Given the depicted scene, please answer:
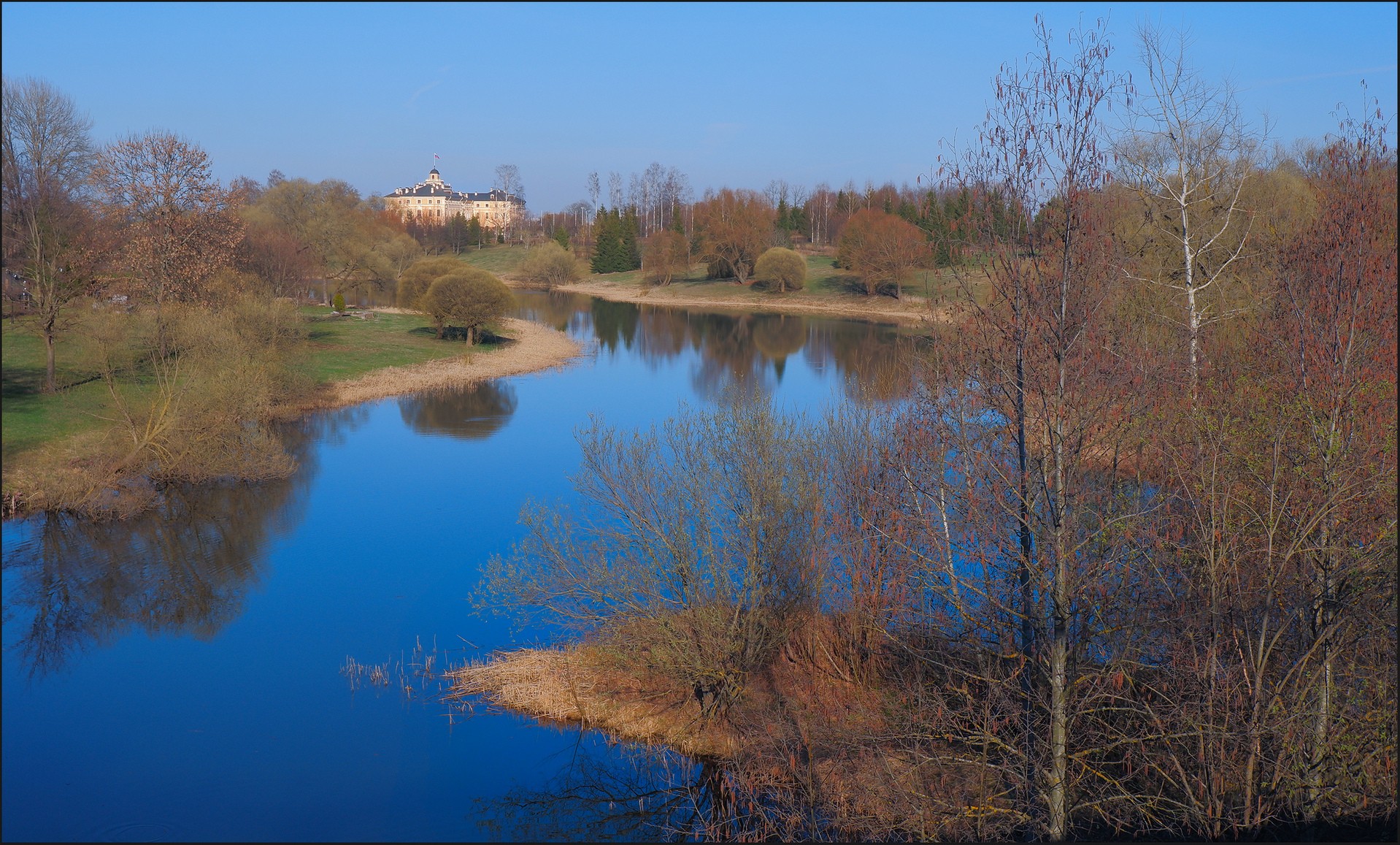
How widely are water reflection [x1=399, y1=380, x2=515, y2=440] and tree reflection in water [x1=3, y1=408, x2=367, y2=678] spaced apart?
6.08m

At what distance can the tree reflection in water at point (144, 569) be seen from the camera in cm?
1277

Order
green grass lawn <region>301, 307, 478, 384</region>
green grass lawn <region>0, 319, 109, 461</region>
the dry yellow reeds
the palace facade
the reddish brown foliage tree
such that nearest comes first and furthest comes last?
the dry yellow reeds, green grass lawn <region>0, 319, 109, 461</region>, green grass lawn <region>301, 307, 478, 384</region>, the reddish brown foliage tree, the palace facade

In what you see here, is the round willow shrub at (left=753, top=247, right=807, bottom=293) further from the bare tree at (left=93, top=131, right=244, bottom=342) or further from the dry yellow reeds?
the dry yellow reeds

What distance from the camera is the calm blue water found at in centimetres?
912

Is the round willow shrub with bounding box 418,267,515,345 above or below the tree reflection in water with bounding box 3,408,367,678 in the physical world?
above

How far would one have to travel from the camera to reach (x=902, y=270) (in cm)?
4903

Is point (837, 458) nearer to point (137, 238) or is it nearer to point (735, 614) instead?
point (735, 614)

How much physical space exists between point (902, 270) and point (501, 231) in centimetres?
6466

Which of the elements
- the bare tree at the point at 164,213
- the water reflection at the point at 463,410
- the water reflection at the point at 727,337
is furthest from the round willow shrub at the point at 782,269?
the bare tree at the point at 164,213

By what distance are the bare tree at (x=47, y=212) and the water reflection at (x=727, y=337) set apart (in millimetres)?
14942

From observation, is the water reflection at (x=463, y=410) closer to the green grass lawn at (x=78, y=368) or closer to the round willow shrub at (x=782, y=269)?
the green grass lawn at (x=78, y=368)

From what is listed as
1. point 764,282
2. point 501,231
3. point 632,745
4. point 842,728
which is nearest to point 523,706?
point 632,745

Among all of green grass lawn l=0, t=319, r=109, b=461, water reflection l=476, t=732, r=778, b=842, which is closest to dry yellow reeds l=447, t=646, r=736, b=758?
water reflection l=476, t=732, r=778, b=842

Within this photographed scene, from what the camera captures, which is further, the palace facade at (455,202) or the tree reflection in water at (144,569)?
the palace facade at (455,202)
